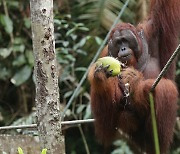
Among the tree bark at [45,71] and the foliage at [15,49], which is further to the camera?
the foliage at [15,49]

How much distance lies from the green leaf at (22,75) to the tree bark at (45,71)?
2292 millimetres

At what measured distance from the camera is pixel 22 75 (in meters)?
4.65

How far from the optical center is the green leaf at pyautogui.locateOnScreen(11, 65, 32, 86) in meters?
4.63

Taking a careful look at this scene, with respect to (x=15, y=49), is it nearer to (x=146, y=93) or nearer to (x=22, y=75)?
(x=22, y=75)

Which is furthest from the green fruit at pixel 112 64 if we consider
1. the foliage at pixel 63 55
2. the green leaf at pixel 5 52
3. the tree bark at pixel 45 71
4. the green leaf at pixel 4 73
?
the green leaf at pixel 4 73

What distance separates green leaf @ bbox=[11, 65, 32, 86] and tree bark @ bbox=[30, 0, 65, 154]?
7.52ft

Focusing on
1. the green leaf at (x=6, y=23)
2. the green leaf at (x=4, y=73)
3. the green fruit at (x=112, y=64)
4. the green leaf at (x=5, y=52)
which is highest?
the green fruit at (x=112, y=64)

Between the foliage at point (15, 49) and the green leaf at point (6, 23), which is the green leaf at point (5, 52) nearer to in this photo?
the foliage at point (15, 49)

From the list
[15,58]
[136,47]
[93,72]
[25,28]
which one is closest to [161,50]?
[136,47]

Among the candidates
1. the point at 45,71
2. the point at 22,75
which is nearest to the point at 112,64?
the point at 45,71

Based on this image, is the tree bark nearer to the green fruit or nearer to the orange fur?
the green fruit

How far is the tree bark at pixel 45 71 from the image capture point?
2330mm

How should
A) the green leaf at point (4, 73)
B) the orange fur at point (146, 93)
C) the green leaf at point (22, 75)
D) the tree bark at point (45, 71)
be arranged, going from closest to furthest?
the tree bark at point (45, 71) < the orange fur at point (146, 93) < the green leaf at point (22, 75) < the green leaf at point (4, 73)

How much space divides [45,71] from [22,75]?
7.74ft
